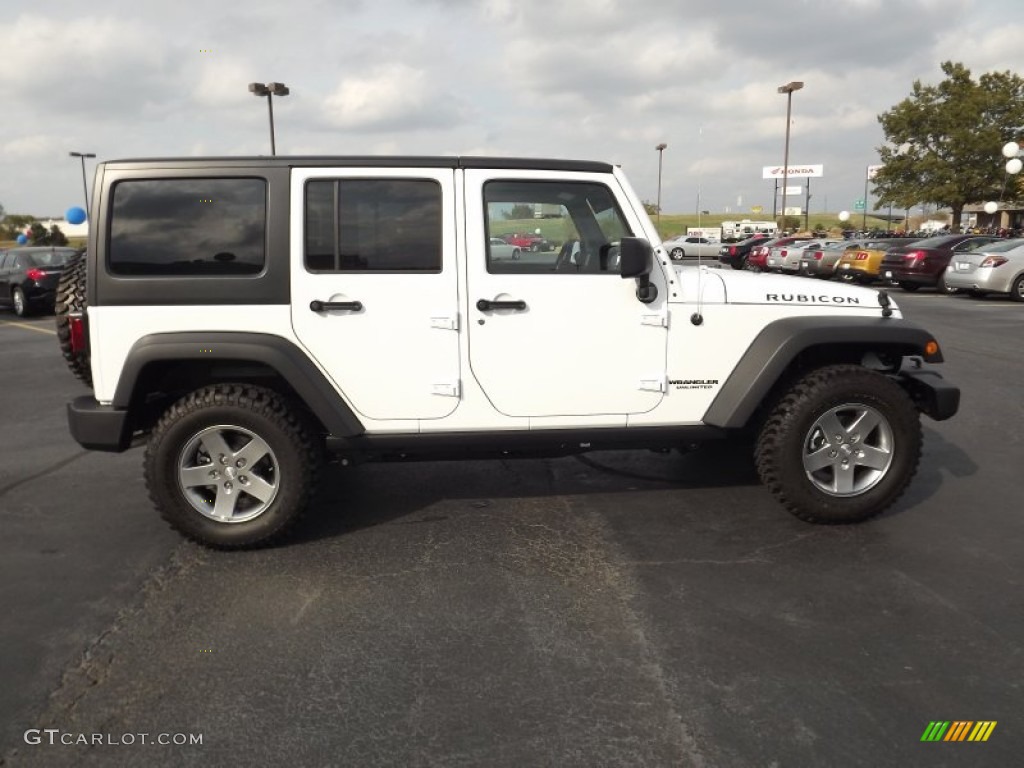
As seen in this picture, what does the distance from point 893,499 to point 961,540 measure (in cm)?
37

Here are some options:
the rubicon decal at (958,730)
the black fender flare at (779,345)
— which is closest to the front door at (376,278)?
the black fender flare at (779,345)

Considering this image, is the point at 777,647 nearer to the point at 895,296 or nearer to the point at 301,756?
the point at 301,756

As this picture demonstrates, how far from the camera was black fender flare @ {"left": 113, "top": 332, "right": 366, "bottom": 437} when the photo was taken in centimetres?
364

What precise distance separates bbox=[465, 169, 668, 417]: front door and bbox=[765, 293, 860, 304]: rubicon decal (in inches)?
24.3

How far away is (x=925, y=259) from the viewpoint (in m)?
19.0

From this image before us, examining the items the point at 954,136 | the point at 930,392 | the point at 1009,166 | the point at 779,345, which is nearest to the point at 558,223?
the point at 779,345

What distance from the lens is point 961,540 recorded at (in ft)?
13.2

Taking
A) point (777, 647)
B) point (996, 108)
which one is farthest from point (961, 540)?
point (996, 108)

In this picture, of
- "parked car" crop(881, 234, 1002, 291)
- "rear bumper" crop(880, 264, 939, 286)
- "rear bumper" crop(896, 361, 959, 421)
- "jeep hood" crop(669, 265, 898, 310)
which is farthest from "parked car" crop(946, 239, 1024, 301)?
"jeep hood" crop(669, 265, 898, 310)

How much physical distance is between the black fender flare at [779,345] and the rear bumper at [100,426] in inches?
116

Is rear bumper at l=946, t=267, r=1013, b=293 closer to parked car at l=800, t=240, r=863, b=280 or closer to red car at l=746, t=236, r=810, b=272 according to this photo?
parked car at l=800, t=240, r=863, b=280

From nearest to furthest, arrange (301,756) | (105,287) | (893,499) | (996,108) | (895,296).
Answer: (301,756) < (105,287) < (893,499) < (895,296) < (996,108)

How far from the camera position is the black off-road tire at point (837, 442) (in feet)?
13.3

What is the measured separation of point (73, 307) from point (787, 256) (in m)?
27.4
